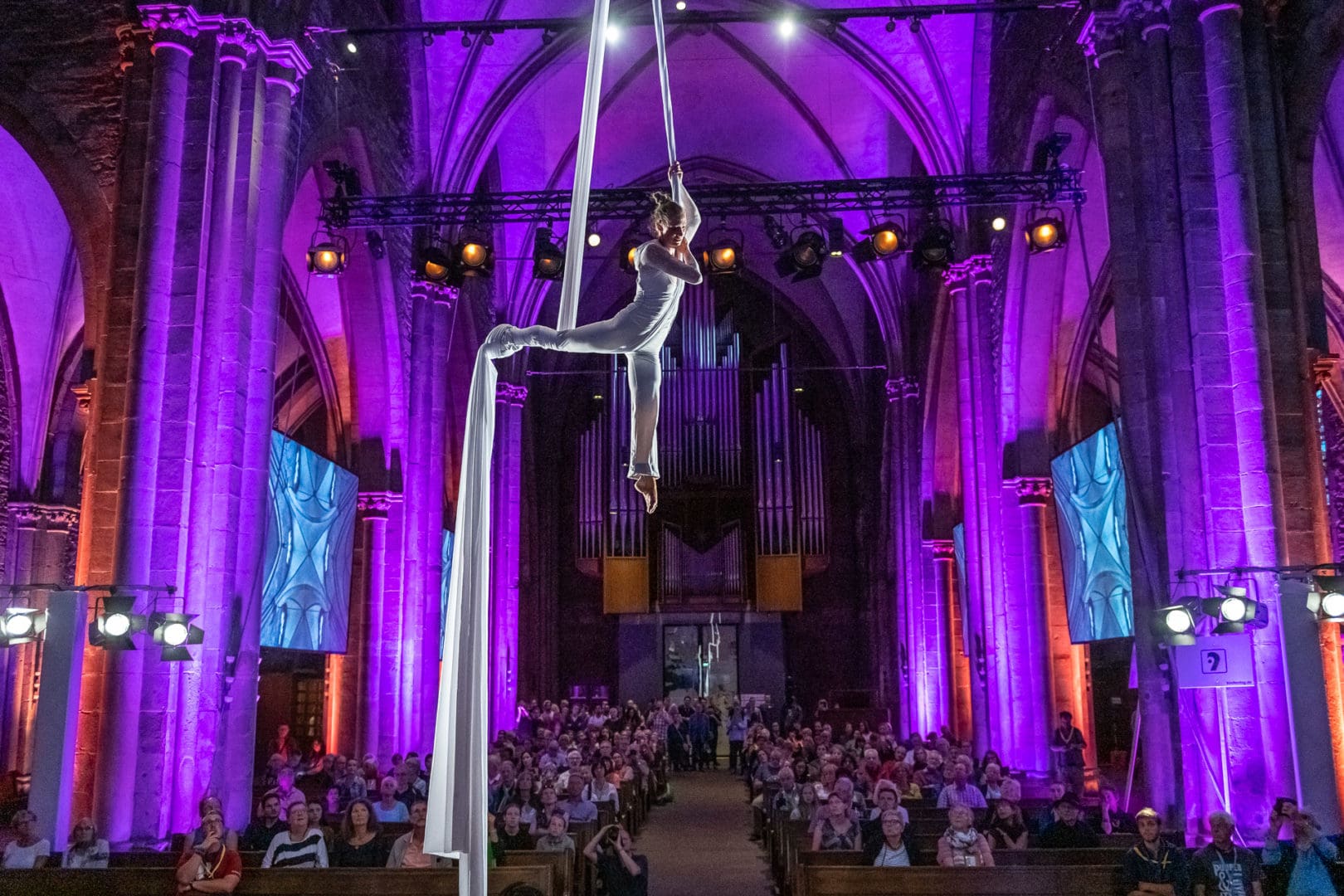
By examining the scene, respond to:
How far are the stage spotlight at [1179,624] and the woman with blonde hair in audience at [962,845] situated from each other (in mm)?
2306

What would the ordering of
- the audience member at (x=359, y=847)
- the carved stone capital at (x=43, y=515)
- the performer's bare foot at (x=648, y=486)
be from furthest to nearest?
the carved stone capital at (x=43, y=515), the audience member at (x=359, y=847), the performer's bare foot at (x=648, y=486)

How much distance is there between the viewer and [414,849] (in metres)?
8.52

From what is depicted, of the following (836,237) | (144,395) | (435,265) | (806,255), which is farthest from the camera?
(836,237)

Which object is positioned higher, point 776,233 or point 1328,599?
point 776,233

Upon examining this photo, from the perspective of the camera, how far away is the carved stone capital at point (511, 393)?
24656 millimetres

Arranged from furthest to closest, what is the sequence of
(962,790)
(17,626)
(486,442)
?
(962,790), (17,626), (486,442)

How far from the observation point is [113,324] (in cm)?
1091

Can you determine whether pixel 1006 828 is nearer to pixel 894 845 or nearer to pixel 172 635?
pixel 894 845

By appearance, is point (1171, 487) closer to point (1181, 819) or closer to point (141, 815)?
point (1181, 819)

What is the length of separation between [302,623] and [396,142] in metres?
7.11

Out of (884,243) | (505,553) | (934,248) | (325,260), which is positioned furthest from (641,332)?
(505,553)

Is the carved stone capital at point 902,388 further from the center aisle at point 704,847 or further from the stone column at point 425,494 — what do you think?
the stone column at point 425,494

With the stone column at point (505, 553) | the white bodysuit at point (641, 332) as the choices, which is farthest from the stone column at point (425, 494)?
the white bodysuit at point (641, 332)

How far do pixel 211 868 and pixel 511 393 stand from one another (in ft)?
57.0
